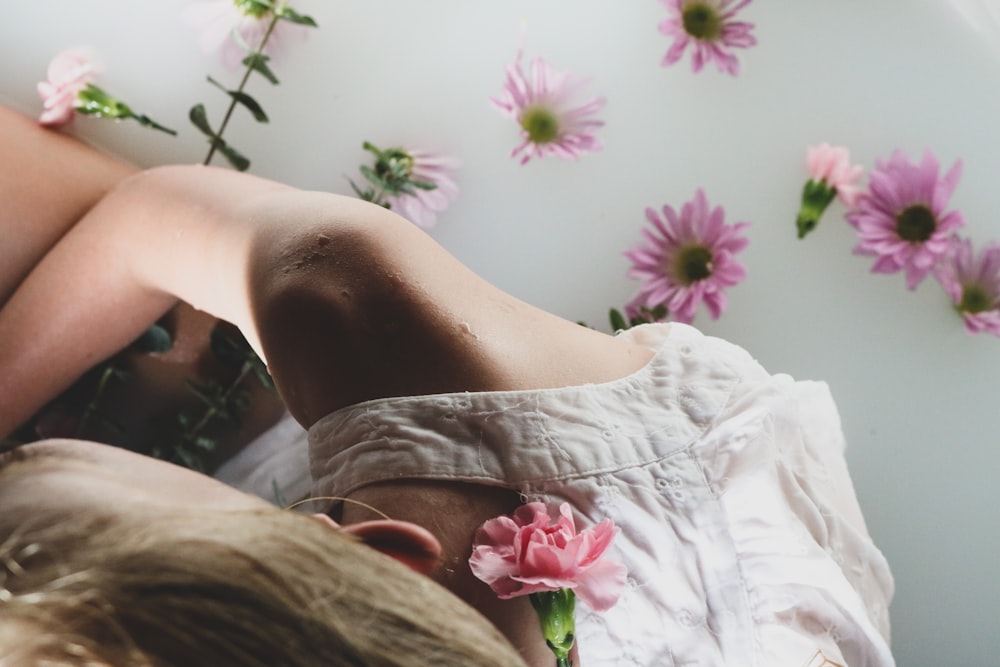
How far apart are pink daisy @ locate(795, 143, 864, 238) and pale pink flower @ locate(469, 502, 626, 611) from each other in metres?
0.72

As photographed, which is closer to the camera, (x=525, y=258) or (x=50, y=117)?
(x=50, y=117)

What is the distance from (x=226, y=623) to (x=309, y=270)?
0.28m

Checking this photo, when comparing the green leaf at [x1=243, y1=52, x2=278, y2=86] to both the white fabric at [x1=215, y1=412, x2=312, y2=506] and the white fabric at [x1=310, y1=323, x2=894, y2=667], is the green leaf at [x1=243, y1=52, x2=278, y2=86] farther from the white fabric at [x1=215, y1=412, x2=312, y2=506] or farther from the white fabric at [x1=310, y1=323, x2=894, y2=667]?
the white fabric at [x1=310, y1=323, x2=894, y2=667]

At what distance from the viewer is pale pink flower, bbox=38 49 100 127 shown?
1044 millimetres

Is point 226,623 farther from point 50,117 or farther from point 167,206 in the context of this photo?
point 50,117

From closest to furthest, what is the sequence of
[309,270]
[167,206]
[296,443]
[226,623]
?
1. [226,623]
2. [309,270]
3. [167,206]
4. [296,443]

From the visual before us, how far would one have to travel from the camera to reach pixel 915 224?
1.12 metres

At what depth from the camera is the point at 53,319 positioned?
34.1 inches

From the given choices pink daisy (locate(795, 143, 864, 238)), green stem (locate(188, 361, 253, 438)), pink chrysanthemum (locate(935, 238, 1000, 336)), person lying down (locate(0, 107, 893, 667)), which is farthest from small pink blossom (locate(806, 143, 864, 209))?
green stem (locate(188, 361, 253, 438))

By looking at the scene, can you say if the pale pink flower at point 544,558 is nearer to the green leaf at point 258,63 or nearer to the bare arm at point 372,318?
the bare arm at point 372,318

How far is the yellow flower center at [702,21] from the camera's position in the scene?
1151mm

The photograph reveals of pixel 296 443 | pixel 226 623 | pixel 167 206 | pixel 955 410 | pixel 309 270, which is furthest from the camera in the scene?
pixel 955 410

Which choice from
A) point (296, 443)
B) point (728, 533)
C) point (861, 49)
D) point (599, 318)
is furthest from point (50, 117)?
point (861, 49)

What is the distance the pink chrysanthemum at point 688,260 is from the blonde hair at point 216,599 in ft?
2.32
